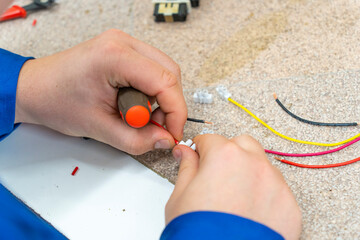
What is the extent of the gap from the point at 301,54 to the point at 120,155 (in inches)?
19.8

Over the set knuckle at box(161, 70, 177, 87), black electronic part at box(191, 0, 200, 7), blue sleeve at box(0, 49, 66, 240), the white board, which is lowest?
the white board

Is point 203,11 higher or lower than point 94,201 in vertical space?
higher

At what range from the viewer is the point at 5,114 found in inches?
24.1

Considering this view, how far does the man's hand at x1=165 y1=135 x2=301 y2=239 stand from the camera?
17.4 inches

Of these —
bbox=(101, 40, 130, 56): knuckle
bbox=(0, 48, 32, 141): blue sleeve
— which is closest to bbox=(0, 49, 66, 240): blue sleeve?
bbox=(0, 48, 32, 141): blue sleeve

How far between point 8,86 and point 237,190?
49 cm

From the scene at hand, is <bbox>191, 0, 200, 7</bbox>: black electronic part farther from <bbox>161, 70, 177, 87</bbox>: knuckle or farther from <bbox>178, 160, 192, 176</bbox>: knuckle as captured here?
<bbox>178, 160, 192, 176</bbox>: knuckle

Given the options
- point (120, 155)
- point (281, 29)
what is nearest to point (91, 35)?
point (120, 155)

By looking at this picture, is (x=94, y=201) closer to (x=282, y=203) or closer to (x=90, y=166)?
(x=90, y=166)

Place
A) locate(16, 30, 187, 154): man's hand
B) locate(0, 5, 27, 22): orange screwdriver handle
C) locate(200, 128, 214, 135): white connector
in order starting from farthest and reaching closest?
locate(0, 5, 27, 22): orange screwdriver handle, locate(200, 128, 214, 135): white connector, locate(16, 30, 187, 154): man's hand

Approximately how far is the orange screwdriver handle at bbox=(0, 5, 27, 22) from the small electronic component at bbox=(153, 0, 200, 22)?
455mm

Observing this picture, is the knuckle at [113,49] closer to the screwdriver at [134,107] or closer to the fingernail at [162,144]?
the screwdriver at [134,107]

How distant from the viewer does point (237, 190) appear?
1.48 ft

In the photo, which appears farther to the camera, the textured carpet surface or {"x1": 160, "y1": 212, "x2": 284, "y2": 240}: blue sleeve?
the textured carpet surface
